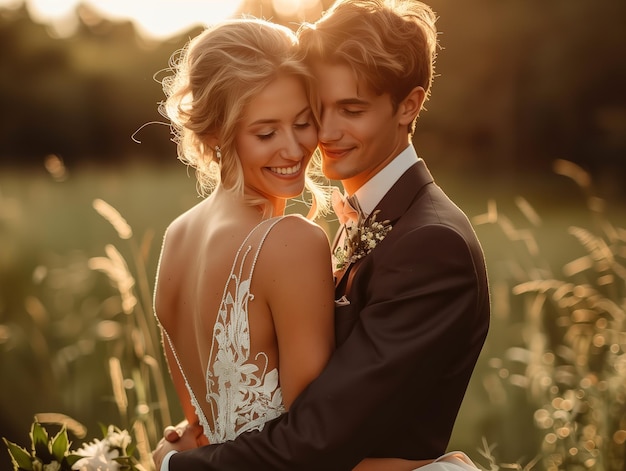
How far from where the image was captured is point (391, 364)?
278 centimetres

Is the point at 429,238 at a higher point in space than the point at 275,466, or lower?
higher

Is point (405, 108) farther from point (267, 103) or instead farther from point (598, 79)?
point (598, 79)

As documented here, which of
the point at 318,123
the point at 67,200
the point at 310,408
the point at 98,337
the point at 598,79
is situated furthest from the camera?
the point at 598,79

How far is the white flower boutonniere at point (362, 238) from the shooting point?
10.1ft

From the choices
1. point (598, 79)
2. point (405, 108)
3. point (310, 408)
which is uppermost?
point (405, 108)

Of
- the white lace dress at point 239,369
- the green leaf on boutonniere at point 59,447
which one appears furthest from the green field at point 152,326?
the white lace dress at point 239,369

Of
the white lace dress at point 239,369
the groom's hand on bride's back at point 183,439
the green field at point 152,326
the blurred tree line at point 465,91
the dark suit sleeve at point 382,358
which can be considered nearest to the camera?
the dark suit sleeve at point 382,358

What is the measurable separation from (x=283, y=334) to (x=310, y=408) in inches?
10.1

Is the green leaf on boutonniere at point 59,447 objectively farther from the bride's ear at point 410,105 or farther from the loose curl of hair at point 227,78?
the bride's ear at point 410,105

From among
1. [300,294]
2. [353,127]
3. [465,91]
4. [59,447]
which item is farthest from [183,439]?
[465,91]

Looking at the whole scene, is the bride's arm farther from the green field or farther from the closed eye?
the green field

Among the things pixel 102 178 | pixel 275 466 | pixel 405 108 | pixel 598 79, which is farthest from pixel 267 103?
pixel 598 79

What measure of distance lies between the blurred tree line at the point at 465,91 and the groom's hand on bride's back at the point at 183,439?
9.59m

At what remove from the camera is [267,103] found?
304cm
